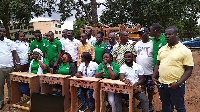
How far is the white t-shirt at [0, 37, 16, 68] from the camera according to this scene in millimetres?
4367

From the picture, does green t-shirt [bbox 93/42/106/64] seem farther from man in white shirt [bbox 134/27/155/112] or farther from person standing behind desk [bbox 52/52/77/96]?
man in white shirt [bbox 134/27/155/112]

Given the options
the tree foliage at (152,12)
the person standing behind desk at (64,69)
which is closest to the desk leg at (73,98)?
the person standing behind desk at (64,69)

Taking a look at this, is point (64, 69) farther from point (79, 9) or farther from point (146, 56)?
point (79, 9)

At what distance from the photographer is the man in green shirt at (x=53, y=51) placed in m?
5.09

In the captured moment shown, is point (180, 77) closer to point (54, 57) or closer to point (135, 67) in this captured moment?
point (135, 67)

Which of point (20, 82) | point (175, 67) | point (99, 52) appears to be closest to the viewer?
point (175, 67)

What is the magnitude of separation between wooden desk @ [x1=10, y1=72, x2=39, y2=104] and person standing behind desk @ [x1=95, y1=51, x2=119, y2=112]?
1499mm

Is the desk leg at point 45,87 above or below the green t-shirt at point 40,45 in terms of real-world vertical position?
below

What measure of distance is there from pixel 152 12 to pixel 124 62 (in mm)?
4081

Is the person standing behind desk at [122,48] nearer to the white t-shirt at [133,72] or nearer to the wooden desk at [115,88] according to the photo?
the white t-shirt at [133,72]

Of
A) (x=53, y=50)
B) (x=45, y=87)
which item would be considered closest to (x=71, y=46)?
(x=53, y=50)

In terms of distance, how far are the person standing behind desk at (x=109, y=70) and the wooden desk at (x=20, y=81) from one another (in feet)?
4.92

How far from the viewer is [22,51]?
4.84 metres

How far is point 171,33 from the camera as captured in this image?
2.91 metres
